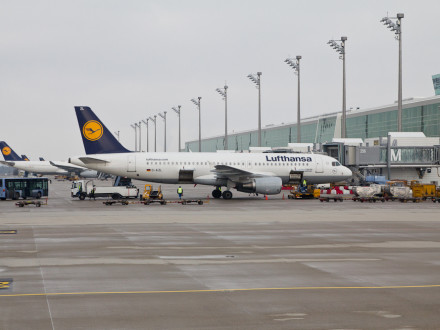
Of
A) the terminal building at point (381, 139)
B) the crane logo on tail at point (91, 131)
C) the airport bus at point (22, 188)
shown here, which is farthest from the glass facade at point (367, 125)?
the airport bus at point (22, 188)

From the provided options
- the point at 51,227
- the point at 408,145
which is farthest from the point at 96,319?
the point at 408,145

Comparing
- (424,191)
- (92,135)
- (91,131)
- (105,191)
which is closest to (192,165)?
(105,191)

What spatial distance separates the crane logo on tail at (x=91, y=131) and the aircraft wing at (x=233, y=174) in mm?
10841

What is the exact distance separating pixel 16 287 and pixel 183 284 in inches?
163

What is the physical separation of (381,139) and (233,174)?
76.8 ft

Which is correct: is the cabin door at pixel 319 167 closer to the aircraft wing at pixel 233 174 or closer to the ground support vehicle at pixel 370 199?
the ground support vehicle at pixel 370 199

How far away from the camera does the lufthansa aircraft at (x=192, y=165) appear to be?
182ft

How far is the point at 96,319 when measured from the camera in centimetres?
1253

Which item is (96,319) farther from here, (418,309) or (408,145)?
(408,145)

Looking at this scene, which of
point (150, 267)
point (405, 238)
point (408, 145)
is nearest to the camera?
point (150, 267)

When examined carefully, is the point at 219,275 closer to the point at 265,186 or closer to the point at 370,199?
the point at 265,186

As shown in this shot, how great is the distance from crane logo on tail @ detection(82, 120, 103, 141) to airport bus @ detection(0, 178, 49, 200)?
763cm

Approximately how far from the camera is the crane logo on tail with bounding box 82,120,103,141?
56.8 metres

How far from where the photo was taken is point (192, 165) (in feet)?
186
